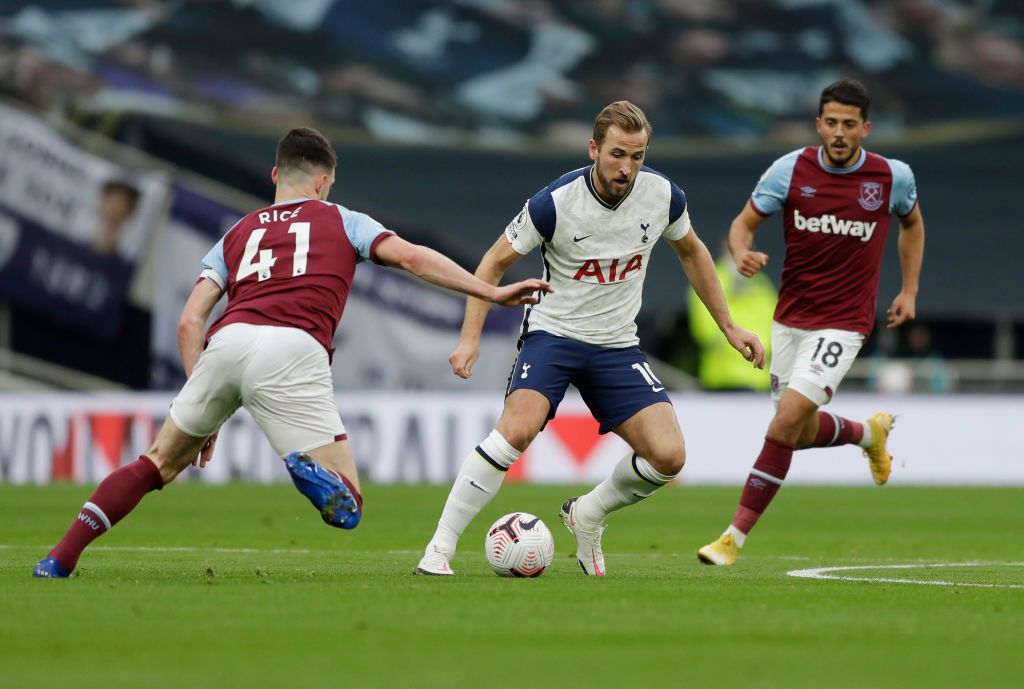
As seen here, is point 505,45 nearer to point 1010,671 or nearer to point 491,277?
point 491,277

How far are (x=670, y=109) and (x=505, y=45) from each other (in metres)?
2.28

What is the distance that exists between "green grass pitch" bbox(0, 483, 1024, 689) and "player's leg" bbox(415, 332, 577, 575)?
22cm

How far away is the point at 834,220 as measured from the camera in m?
9.58

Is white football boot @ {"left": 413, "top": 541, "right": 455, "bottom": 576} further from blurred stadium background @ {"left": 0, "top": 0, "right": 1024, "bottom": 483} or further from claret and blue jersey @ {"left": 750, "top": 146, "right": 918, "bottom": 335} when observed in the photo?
blurred stadium background @ {"left": 0, "top": 0, "right": 1024, "bottom": 483}

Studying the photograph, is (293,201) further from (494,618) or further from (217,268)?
(494,618)

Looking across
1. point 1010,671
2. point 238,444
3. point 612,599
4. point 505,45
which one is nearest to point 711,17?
point 505,45

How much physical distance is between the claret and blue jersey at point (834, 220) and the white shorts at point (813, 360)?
7cm

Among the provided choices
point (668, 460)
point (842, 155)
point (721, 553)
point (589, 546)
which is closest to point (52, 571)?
point (589, 546)

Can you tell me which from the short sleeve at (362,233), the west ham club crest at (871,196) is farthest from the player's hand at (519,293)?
the west ham club crest at (871,196)

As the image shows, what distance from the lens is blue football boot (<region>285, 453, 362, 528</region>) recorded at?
276 inches

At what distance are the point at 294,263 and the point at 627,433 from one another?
1.86 m

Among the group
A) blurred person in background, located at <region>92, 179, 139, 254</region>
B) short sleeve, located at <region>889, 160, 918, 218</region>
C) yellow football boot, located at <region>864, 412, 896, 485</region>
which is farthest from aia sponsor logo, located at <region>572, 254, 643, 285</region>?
blurred person in background, located at <region>92, 179, 139, 254</region>

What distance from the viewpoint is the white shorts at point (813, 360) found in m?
9.45

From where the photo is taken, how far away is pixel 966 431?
61.2 feet
